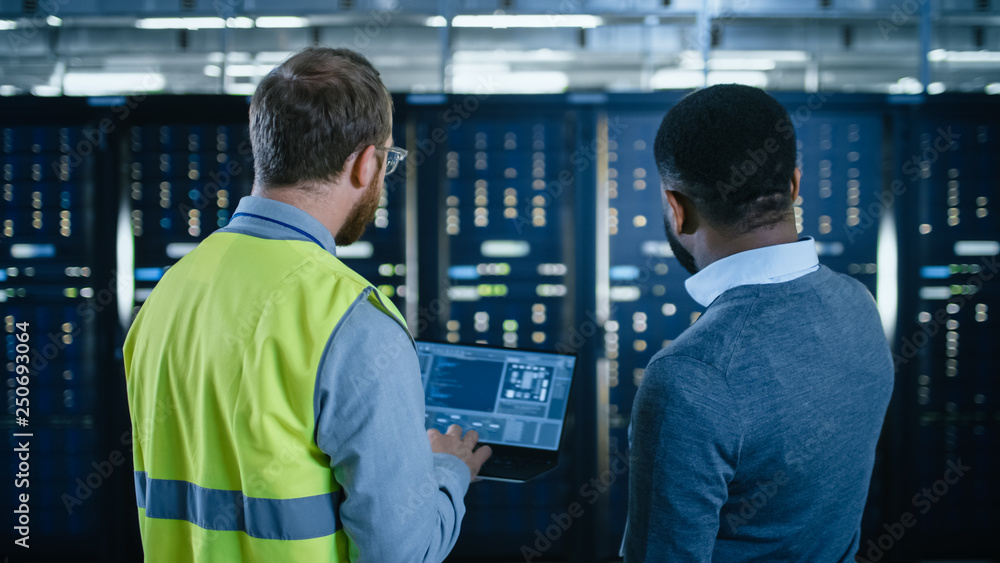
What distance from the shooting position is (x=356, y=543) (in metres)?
0.76

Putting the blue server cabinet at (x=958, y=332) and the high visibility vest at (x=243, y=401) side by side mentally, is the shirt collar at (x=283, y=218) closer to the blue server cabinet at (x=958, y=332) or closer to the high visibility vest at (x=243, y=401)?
the high visibility vest at (x=243, y=401)

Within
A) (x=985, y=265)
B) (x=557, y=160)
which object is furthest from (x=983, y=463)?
(x=557, y=160)

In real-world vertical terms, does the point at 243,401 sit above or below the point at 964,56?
below

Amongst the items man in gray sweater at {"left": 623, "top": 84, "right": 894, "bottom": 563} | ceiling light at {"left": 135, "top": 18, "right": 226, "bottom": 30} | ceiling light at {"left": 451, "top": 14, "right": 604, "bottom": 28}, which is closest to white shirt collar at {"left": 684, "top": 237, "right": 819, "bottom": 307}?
man in gray sweater at {"left": 623, "top": 84, "right": 894, "bottom": 563}

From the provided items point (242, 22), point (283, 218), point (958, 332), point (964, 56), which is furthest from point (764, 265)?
point (964, 56)

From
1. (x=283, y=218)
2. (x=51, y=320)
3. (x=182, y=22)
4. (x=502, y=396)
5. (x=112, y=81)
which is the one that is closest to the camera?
(x=283, y=218)

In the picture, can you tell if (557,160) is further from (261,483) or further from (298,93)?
(261,483)

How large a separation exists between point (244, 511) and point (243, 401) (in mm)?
168

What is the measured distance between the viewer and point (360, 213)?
3.01ft

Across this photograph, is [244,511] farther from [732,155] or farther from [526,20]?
[526,20]

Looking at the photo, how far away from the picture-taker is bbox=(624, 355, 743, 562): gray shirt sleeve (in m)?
0.69

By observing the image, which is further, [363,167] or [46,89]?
[46,89]

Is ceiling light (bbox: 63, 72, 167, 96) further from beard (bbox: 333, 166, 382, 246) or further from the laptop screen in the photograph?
beard (bbox: 333, 166, 382, 246)

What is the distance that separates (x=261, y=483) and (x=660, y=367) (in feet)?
1.91
